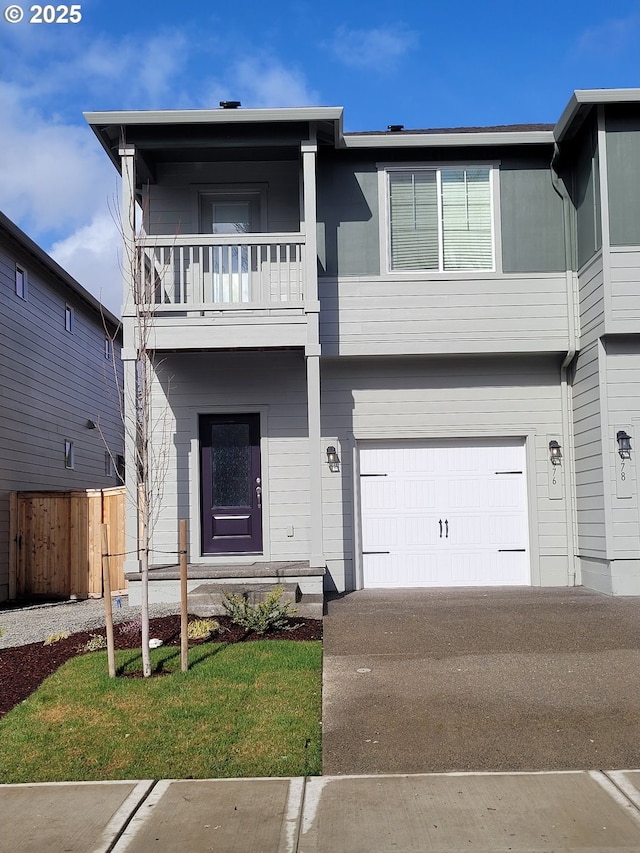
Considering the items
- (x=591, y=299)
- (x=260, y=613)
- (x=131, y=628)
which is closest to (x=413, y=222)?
(x=591, y=299)

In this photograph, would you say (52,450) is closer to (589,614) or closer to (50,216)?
(50,216)

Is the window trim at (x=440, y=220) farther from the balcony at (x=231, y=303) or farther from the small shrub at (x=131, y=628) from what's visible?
the small shrub at (x=131, y=628)

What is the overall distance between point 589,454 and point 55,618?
6905 mm

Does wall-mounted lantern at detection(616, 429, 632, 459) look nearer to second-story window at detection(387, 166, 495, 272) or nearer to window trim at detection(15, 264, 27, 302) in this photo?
second-story window at detection(387, 166, 495, 272)

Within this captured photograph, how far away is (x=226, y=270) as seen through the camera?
11219 mm

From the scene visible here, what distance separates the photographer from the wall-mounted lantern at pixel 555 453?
37.1ft

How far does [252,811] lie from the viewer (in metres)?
4.17

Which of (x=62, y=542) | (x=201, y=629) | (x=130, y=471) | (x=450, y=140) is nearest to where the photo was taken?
(x=201, y=629)

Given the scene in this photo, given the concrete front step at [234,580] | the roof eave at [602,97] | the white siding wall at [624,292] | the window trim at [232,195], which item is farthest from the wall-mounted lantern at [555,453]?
the window trim at [232,195]

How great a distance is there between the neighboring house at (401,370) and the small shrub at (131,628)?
232cm

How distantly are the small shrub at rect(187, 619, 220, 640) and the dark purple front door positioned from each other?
313cm

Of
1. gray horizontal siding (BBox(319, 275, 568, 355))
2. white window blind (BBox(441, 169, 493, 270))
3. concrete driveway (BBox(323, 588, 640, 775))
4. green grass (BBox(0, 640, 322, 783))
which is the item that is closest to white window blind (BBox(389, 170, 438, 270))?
white window blind (BBox(441, 169, 493, 270))

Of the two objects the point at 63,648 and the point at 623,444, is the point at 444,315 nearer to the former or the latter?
the point at 623,444

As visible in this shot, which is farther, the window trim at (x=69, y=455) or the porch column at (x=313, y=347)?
the window trim at (x=69, y=455)
